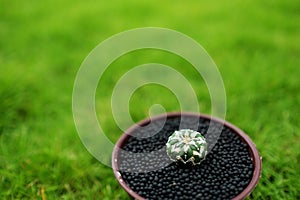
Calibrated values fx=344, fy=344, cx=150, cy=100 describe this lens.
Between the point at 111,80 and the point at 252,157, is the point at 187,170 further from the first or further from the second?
the point at 111,80

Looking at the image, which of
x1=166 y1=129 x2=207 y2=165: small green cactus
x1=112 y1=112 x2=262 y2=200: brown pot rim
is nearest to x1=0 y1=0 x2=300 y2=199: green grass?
x1=112 y1=112 x2=262 y2=200: brown pot rim

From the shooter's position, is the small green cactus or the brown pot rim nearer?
the brown pot rim

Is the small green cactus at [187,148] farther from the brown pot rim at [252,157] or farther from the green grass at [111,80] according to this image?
the green grass at [111,80]

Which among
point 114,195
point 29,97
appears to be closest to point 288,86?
point 114,195

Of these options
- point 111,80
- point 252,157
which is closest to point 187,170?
point 252,157

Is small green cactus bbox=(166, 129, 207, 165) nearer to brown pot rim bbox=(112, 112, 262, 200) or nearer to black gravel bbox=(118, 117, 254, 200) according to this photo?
black gravel bbox=(118, 117, 254, 200)

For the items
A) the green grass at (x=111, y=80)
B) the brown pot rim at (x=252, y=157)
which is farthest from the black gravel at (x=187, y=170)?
the green grass at (x=111, y=80)

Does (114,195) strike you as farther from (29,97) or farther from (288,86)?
(288,86)
